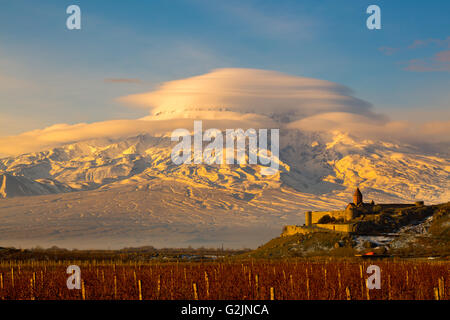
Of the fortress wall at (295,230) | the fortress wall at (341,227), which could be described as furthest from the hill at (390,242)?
the fortress wall at (295,230)

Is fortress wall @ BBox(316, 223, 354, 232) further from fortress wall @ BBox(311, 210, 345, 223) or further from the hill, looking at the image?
fortress wall @ BBox(311, 210, 345, 223)

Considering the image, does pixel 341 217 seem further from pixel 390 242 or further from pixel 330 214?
pixel 390 242

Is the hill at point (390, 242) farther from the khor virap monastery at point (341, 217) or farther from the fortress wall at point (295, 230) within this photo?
the khor virap monastery at point (341, 217)

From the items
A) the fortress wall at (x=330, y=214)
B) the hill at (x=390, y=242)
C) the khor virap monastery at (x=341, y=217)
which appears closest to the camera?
the hill at (x=390, y=242)

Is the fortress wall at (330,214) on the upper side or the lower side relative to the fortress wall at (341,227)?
upper

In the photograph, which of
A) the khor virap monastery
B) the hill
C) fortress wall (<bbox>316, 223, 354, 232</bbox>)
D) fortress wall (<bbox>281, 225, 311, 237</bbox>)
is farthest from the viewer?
fortress wall (<bbox>281, 225, 311, 237</bbox>)

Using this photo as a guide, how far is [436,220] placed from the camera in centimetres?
10406

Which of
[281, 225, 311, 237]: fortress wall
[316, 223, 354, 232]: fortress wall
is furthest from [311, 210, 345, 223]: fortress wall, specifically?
[316, 223, 354, 232]: fortress wall

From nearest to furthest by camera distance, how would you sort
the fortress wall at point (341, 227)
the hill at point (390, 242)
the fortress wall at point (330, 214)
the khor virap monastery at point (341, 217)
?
the hill at point (390, 242) → the fortress wall at point (341, 227) → the khor virap monastery at point (341, 217) → the fortress wall at point (330, 214)

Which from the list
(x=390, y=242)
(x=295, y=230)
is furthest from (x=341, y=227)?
(x=295, y=230)

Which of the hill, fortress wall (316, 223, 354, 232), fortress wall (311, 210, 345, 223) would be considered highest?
fortress wall (311, 210, 345, 223)
